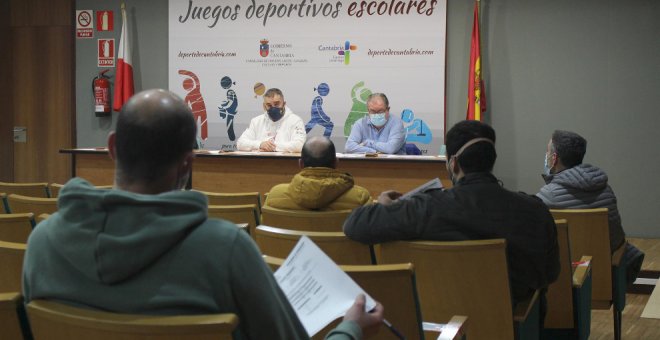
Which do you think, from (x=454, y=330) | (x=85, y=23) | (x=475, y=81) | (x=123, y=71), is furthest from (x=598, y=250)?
(x=85, y=23)

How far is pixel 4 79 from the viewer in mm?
10086

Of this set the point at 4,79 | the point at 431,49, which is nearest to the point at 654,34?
the point at 431,49

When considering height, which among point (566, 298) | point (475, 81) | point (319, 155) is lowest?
point (566, 298)

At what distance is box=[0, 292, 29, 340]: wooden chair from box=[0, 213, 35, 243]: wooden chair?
1.57 metres

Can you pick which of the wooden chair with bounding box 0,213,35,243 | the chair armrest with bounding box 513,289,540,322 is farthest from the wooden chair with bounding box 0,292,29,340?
the wooden chair with bounding box 0,213,35,243

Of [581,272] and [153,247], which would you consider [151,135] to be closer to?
[153,247]

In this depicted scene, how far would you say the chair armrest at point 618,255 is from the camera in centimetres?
357

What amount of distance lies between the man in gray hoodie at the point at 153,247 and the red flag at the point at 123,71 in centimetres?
816

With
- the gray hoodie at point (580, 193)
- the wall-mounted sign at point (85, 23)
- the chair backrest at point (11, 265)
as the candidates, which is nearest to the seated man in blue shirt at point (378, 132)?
the gray hoodie at point (580, 193)

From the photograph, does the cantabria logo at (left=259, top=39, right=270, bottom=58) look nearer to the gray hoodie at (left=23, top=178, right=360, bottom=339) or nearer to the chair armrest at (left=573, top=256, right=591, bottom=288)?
Answer: the chair armrest at (left=573, top=256, right=591, bottom=288)

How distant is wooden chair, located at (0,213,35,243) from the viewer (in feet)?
9.56

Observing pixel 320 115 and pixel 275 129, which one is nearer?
pixel 275 129

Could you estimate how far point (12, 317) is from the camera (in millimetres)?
1421

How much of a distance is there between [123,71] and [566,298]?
292 inches
